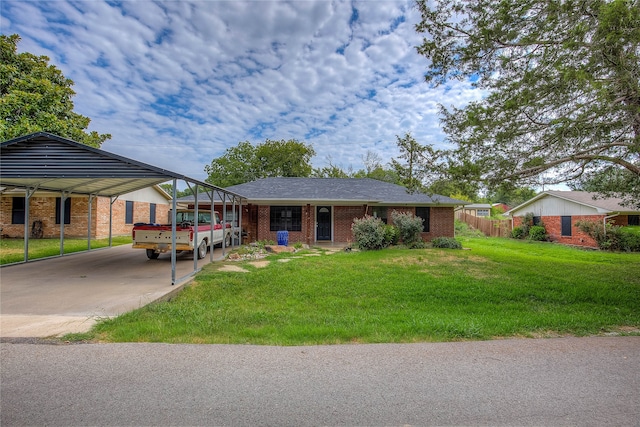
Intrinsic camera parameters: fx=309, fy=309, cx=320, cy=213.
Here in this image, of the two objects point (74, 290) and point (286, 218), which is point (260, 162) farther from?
point (74, 290)

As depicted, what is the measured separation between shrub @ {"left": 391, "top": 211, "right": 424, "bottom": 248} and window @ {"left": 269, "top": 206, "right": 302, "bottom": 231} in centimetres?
512

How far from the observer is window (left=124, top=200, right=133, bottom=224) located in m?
21.2

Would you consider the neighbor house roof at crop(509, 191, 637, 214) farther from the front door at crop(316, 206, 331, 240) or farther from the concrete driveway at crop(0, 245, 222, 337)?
the concrete driveway at crop(0, 245, 222, 337)

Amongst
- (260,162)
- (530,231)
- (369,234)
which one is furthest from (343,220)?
(260,162)

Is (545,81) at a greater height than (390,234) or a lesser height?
greater

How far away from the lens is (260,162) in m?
38.8

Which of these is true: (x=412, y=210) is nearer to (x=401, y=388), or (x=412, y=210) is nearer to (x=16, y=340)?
(x=401, y=388)

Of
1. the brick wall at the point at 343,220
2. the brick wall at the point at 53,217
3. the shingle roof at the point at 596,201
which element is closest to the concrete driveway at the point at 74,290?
the brick wall at the point at 343,220

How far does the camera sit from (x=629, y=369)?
3.46 meters

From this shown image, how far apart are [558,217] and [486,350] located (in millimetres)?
24191

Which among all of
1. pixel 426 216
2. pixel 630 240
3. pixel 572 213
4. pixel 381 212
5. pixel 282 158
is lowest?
pixel 630 240

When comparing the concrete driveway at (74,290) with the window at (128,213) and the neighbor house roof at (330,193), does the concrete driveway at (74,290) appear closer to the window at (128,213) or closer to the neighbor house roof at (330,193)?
the neighbor house roof at (330,193)

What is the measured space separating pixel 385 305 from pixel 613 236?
2005cm

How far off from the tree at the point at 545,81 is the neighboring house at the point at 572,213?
14675mm
